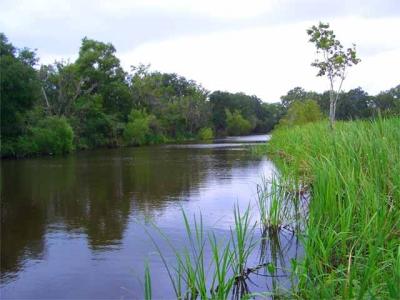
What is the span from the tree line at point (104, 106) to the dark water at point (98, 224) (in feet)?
18.2

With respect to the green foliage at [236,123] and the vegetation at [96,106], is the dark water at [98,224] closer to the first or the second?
the vegetation at [96,106]

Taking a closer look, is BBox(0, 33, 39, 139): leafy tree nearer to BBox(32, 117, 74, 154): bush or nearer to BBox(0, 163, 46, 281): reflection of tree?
BBox(32, 117, 74, 154): bush

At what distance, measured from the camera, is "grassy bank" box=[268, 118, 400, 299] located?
379 centimetres

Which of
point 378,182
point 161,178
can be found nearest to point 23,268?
point 378,182

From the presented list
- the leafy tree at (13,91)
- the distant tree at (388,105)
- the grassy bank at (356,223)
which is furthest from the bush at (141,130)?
the grassy bank at (356,223)

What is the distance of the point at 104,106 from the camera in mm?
Result: 58781

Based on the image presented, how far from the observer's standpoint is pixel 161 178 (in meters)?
17.8

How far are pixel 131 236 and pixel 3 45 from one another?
2968cm

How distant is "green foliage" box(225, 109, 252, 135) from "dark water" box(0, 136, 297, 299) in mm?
84180

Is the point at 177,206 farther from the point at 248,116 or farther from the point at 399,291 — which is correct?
the point at 248,116

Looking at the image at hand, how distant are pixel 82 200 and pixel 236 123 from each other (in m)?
91.7

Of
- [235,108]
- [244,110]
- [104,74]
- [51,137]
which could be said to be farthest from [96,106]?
[244,110]

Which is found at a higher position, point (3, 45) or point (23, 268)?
point (3, 45)

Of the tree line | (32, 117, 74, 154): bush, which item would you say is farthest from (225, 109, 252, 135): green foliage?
(32, 117, 74, 154): bush
